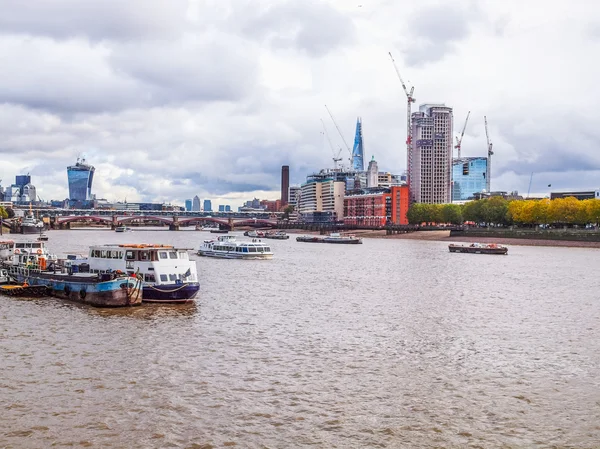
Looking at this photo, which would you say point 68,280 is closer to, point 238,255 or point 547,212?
point 238,255

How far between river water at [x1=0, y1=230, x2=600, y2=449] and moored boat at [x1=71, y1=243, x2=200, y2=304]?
161cm

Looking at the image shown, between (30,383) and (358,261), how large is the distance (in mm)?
76830

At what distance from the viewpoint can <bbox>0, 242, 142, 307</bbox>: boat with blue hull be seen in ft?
151

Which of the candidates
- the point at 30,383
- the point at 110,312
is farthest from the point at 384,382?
the point at 110,312

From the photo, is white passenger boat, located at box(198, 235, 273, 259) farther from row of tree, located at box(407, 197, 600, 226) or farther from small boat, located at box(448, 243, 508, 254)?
row of tree, located at box(407, 197, 600, 226)

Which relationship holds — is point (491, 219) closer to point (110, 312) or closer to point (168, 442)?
point (110, 312)

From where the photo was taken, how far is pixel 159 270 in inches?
1898

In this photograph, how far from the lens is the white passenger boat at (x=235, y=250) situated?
10377 centimetres

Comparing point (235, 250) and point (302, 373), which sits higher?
point (235, 250)

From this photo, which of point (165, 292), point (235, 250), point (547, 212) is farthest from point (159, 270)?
point (547, 212)

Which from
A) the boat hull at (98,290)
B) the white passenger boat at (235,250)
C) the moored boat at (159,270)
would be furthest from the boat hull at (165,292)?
the white passenger boat at (235,250)

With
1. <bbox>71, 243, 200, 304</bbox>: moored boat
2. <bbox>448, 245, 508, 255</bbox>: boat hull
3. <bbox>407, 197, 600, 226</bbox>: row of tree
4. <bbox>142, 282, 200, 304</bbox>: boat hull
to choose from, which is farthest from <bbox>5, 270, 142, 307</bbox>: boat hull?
<bbox>407, 197, 600, 226</bbox>: row of tree

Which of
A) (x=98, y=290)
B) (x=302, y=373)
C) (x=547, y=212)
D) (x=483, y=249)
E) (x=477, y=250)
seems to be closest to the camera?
(x=302, y=373)

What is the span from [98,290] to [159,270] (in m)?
4.59
